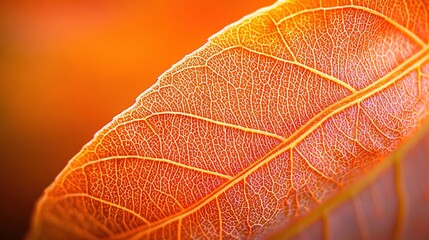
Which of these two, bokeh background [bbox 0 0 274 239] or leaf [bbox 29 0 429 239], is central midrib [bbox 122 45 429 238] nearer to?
leaf [bbox 29 0 429 239]

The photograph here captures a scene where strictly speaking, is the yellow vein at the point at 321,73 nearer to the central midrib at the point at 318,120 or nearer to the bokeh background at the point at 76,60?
the central midrib at the point at 318,120

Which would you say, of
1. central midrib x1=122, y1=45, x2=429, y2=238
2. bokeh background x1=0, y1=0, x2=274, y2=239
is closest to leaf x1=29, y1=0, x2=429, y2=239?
central midrib x1=122, y1=45, x2=429, y2=238

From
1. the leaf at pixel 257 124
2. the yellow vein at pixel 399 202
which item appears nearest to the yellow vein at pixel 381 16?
the leaf at pixel 257 124

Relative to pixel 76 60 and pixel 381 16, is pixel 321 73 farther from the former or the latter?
pixel 76 60

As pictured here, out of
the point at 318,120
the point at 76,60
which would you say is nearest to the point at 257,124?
the point at 318,120

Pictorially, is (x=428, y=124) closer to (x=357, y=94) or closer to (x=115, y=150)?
(x=357, y=94)
